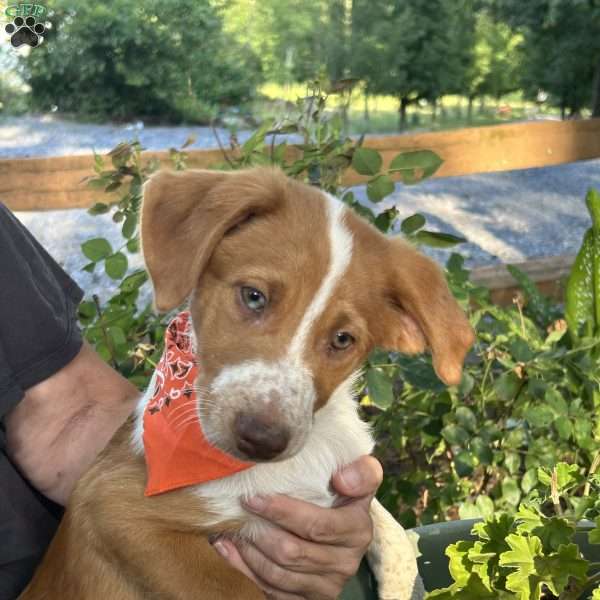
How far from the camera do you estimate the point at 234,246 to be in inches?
69.6

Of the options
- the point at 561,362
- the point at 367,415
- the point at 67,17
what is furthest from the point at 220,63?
the point at 561,362

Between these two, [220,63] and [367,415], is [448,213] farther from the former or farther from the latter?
[367,415]

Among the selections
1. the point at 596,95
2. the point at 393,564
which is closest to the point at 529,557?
the point at 393,564

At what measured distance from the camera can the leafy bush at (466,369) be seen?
2.50 meters

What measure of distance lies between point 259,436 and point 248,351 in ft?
0.62

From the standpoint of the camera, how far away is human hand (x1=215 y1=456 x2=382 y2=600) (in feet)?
5.76

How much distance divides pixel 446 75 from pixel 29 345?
9.13 m

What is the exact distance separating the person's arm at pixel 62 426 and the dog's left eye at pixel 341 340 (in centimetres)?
63

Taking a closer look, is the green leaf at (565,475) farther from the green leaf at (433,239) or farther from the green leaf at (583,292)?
the green leaf at (583,292)

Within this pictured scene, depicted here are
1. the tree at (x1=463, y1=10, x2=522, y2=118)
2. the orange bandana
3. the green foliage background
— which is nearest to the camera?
the orange bandana

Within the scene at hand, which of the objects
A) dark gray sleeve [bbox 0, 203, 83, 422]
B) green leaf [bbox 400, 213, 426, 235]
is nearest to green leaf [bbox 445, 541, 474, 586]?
dark gray sleeve [bbox 0, 203, 83, 422]

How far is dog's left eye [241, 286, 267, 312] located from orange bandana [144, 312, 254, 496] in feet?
0.67

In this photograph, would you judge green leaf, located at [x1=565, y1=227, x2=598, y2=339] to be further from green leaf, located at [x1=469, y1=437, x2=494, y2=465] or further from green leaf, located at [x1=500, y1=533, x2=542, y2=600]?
green leaf, located at [x1=500, y1=533, x2=542, y2=600]

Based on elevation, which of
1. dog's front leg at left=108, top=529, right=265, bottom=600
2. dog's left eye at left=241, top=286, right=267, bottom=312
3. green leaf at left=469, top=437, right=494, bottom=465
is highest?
dog's left eye at left=241, top=286, right=267, bottom=312
